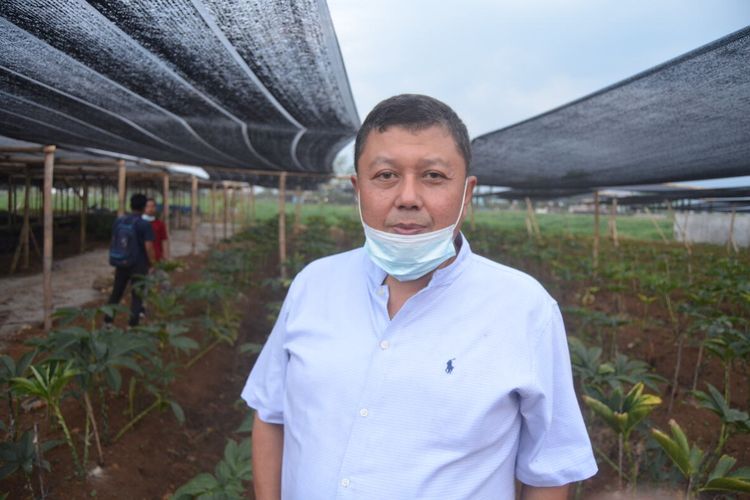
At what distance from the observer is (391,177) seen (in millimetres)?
1044

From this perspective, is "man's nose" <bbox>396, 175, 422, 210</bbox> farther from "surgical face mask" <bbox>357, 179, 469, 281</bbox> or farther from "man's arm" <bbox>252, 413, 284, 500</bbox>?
"man's arm" <bbox>252, 413, 284, 500</bbox>

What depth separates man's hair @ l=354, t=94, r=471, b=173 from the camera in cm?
101

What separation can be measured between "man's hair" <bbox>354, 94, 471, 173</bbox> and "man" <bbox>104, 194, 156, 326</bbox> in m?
4.55

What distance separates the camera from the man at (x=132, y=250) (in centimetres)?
496

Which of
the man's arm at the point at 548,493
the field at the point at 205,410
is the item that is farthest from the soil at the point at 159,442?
the man's arm at the point at 548,493

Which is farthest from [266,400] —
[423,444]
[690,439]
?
[690,439]

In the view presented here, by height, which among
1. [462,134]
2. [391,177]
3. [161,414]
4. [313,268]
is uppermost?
[462,134]

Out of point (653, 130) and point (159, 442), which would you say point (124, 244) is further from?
point (653, 130)

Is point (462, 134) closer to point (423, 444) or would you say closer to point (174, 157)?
point (423, 444)

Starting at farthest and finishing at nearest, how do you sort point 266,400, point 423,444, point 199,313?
1. point 199,313
2. point 266,400
3. point 423,444

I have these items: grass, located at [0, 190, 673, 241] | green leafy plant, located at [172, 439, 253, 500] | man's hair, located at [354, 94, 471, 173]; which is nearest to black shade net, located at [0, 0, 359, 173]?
man's hair, located at [354, 94, 471, 173]

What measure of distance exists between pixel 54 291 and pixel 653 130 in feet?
25.2

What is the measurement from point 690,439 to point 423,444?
300 centimetres

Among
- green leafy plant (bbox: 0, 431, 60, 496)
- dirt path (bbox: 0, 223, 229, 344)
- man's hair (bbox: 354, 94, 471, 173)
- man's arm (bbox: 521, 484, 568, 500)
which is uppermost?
man's hair (bbox: 354, 94, 471, 173)
